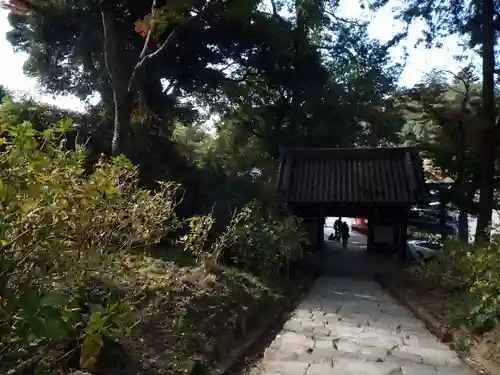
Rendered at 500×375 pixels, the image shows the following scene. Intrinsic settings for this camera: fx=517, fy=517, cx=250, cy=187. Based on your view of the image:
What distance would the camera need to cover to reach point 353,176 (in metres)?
16.0

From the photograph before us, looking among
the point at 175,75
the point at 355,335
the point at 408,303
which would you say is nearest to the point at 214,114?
the point at 175,75

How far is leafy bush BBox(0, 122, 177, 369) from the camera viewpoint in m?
2.06

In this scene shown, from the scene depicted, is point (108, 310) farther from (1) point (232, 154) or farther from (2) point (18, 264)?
(1) point (232, 154)

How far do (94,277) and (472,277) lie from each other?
6.27m

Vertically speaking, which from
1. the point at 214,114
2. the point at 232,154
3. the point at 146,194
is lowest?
the point at 146,194

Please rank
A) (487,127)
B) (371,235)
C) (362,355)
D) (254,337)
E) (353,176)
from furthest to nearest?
(371,235), (353,176), (487,127), (254,337), (362,355)

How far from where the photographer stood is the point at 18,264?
248 centimetres

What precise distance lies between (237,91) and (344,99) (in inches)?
189

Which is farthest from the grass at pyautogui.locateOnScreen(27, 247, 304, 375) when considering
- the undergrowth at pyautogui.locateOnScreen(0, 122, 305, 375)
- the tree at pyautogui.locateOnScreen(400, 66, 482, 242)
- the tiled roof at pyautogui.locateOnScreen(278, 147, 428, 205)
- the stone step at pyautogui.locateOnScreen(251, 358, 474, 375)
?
the tree at pyautogui.locateOnScreen(400, 66, 482, 242)

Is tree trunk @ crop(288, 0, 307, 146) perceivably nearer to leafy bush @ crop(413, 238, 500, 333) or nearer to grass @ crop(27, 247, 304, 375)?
leafy bush @ crop(413, 238, 500, 333)

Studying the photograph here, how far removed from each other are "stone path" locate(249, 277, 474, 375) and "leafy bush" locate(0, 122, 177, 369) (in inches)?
90.2

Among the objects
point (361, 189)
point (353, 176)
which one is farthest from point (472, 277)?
point (353, 176)

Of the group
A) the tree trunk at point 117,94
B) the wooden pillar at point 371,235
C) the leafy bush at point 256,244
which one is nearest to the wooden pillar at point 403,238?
the wooden pillar at point 371,235

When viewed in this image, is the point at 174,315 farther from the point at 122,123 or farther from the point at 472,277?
the point at 122,123
